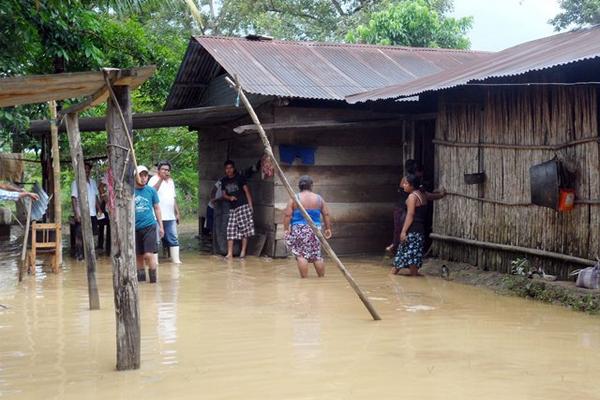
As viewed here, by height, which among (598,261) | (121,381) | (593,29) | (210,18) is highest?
(210,18)

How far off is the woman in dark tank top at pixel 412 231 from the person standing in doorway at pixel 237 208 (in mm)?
3155

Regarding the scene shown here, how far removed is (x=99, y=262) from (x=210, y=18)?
1656cm

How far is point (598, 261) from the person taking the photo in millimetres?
8328

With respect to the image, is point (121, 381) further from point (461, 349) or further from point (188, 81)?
point (188, 81)

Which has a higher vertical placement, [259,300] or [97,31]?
[97,31]

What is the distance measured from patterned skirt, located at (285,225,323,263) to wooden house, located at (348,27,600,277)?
1894 millimetres

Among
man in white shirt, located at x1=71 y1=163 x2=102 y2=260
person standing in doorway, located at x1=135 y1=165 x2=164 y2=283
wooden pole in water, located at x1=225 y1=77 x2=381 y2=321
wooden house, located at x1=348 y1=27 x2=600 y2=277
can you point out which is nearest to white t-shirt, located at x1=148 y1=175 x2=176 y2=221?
man in white shirt, located at x1=71 y1=163 x2=102 y2=260

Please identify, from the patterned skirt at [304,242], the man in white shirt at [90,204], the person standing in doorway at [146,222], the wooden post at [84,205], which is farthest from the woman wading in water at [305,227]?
the man in white shirt at [90,204]

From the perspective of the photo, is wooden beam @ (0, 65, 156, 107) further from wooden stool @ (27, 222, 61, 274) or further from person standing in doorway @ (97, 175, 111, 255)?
person standing in doorway @ (97, 175, 111, 255)

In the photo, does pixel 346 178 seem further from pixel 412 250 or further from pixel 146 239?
pixel 146 239

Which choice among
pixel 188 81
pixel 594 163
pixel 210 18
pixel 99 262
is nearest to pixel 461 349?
pixel 594 163

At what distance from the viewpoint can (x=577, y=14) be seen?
81.6ft

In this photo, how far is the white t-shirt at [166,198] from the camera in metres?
11.9

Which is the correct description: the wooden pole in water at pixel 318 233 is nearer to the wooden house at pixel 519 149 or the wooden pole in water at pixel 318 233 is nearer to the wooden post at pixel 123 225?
the wooden post at pixel 123 225
